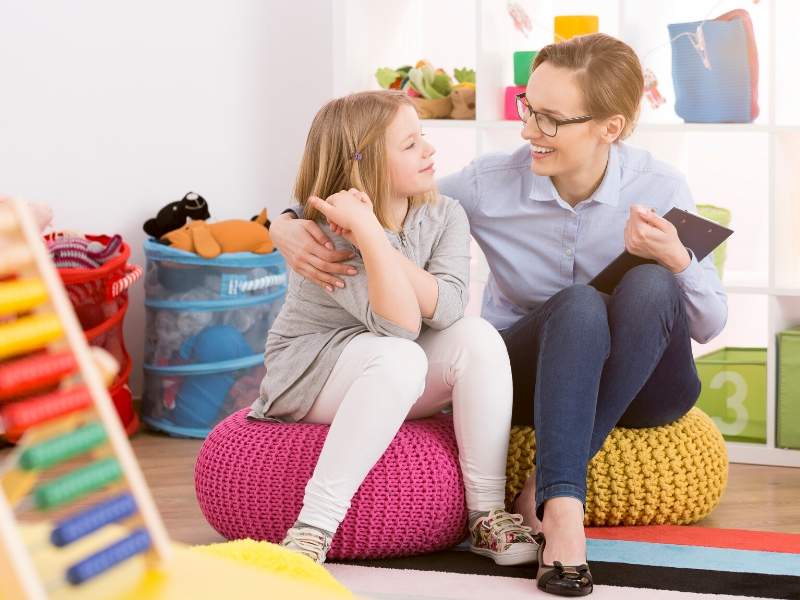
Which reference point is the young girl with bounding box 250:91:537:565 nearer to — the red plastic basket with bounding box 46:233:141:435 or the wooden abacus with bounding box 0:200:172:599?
→ the wooden abacus with bounding box 0:200:172:599

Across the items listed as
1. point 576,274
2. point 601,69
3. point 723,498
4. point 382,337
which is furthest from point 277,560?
point 723,498

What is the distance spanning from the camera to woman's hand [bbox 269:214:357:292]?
192 centimetres

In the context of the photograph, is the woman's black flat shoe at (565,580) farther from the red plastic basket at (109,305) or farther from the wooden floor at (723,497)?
the red plastic basket at (109,305)

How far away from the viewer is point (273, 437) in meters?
1.94

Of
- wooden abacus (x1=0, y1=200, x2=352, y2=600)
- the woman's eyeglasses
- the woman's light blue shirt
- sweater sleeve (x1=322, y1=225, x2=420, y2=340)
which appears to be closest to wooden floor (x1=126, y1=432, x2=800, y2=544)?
the woman's light blue shirt

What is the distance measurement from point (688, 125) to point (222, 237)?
1.14m

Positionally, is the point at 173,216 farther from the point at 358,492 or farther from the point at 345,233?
the point at 358,492

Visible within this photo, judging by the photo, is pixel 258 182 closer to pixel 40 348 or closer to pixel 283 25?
pixel 283 25

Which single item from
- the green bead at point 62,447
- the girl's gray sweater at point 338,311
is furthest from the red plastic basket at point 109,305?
the green bead at point 62,447

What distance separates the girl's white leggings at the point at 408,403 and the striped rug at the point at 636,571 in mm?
105

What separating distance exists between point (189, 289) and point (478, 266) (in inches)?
27.8

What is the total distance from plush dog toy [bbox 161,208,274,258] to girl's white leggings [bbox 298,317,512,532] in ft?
3.45

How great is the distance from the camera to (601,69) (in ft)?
6.75

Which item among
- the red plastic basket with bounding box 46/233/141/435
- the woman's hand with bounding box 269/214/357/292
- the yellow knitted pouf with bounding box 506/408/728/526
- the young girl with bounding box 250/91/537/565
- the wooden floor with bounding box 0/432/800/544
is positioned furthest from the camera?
the red plastic basket with bounding box 46/233/141/435
